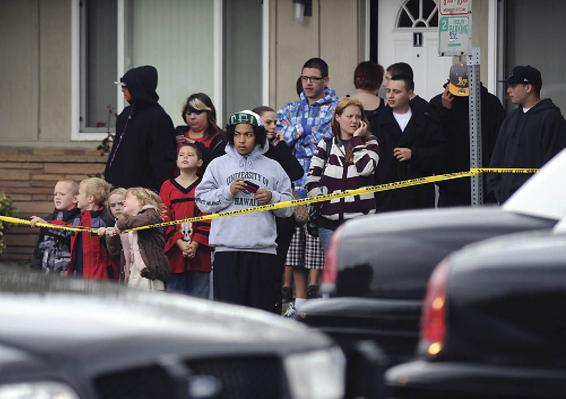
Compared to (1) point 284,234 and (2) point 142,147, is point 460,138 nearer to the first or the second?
(1) point 284,234

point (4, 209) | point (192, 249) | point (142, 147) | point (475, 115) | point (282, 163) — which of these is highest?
point (475, 115)

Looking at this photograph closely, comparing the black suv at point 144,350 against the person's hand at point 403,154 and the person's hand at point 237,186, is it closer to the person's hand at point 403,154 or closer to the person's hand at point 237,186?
the person's hand at point 237,186

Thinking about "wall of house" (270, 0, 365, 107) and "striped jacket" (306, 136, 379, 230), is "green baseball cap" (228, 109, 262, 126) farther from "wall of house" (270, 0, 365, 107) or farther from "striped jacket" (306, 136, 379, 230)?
"wall of house" (270, 0, 365, 107)

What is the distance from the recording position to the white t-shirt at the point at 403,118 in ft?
43.6

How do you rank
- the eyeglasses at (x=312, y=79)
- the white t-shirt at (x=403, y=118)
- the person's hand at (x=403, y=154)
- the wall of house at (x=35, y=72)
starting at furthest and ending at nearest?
the wall of house at (x=35, y=72)
the eyeglasses at (x=312, y=79)
the white t-shirt at (x=403, y=118)
the person's hand at (x=403, y=154)

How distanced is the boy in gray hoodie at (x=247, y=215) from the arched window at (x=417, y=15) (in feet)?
19.9

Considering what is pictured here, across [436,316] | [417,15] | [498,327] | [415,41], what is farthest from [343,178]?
[498,327]

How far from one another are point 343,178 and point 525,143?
1.44 m

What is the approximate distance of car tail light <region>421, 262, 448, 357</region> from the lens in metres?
5.49

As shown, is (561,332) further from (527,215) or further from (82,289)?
(527,215)

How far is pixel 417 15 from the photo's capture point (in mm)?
17625

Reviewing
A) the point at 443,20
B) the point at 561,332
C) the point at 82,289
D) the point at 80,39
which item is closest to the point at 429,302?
the point at 561,332

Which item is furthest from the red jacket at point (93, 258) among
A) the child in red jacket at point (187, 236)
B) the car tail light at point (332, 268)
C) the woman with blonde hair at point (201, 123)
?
the car tail light at point (332, 268)

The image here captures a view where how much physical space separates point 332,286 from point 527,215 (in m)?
0.91
